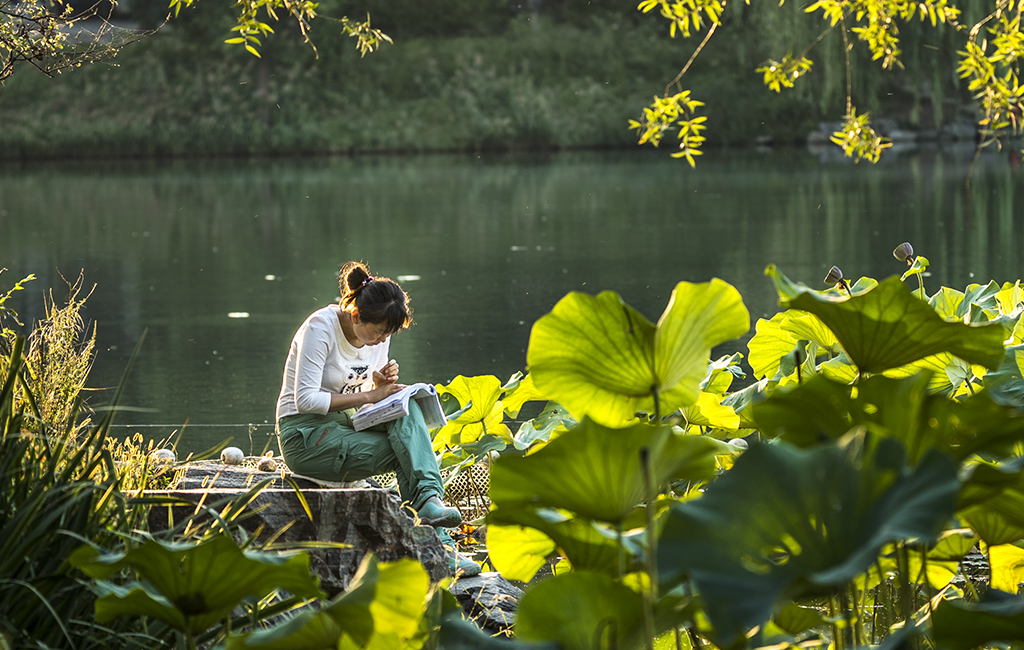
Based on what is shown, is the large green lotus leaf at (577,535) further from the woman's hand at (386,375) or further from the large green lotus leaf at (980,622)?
the woman's hand at (386,375)

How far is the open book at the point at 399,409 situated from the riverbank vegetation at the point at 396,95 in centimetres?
2849

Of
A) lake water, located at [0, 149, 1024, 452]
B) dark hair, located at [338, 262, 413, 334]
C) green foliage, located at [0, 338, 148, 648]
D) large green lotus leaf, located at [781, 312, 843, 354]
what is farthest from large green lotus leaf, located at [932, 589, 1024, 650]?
lake water, located at [0, 149, 1024, 452]

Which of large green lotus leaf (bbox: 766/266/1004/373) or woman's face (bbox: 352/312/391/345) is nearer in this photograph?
large green lotus leaf (bbox: 766/266/1004/373)

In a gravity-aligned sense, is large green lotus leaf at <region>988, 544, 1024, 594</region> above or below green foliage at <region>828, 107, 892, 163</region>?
below

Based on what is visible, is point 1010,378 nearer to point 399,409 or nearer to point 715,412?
point 715,412

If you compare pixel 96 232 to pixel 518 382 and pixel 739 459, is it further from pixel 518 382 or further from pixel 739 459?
pixel 739 459

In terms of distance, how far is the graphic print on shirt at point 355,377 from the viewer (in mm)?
3635

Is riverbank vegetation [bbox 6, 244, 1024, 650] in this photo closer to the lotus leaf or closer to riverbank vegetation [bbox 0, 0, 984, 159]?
the lotus leaf

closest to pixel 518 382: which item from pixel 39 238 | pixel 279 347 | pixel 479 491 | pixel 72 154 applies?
pixel 479 491

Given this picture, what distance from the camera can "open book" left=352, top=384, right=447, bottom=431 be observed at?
3.41 m

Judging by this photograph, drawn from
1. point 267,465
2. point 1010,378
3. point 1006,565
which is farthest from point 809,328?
point 267,465

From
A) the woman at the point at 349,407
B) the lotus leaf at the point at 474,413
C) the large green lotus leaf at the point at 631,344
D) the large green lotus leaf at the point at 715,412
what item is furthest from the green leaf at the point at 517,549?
the lotus leaf at the point at 474,413

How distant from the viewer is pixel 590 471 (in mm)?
1258

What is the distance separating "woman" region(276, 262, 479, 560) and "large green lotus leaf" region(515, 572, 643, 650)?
7.29 feet
